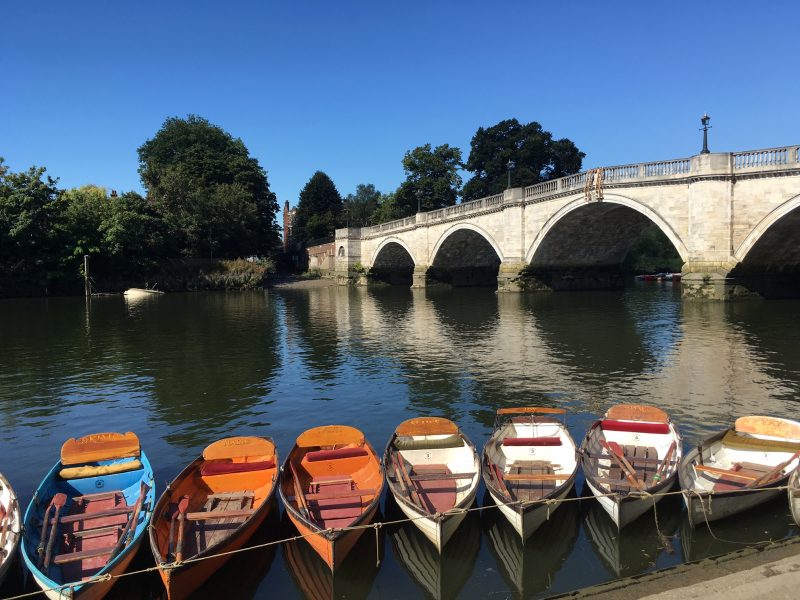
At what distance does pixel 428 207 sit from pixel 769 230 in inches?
1812

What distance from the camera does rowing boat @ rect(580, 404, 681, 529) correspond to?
663 centimetres

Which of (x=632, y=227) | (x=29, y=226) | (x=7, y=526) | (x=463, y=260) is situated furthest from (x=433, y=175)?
(x=7, y=526)

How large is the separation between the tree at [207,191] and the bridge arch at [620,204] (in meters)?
35.1

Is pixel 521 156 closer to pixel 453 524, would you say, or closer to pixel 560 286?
pixel 560 286

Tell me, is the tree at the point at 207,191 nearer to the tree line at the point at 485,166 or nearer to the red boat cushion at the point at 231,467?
the tree line at the point at 485,166

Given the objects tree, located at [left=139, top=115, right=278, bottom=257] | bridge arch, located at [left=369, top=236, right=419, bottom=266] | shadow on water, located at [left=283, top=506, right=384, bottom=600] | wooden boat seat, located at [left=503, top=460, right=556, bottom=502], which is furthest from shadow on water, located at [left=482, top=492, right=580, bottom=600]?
tree, located at [left=139, top=115, right=278, bottom=257]

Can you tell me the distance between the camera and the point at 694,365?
612 inches

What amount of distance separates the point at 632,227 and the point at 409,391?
105 feet

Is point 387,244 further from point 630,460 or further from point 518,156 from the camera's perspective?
point 630,460

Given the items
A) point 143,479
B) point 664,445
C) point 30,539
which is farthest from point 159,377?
point 664,445

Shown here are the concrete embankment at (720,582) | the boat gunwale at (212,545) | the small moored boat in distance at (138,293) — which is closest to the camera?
the concrete embankment at (720,582)

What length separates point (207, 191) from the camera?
63688mm

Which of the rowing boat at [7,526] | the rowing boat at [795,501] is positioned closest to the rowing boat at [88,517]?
the rowing boat at [7,526]

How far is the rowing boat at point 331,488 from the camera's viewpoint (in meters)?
5.91
